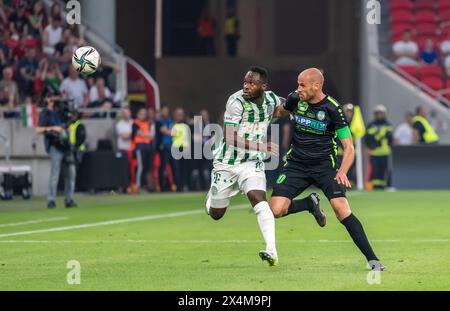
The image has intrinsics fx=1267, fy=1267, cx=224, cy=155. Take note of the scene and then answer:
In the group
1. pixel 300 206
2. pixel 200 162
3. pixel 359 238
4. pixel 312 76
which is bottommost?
pixel 200 162

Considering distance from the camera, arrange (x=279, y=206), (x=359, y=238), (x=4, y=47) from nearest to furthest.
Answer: (x=359, y=238) → (x=279, y=206) → (x=4, y=47)

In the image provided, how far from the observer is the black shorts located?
42.1ft

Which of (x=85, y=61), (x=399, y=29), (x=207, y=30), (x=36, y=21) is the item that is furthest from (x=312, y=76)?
(x=207, y=30)

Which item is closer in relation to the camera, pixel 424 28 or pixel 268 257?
pixel 268 257

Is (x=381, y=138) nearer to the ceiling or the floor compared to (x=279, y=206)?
nearer to the floor

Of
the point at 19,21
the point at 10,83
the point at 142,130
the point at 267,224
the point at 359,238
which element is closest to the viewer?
the point at 359,238

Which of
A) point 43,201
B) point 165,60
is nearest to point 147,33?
point 165,60

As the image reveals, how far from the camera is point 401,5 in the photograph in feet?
120

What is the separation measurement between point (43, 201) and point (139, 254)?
11.6 metres

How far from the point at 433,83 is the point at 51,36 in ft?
37.0

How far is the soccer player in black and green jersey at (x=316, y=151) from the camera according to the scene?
12414 mm

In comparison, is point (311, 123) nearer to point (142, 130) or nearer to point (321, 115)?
point (321, 115)

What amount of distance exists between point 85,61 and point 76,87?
12.2 meters

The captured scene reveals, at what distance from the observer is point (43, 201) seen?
83.7ft
